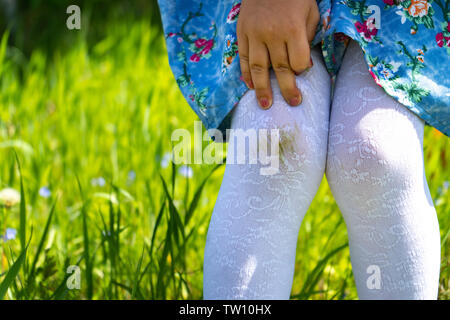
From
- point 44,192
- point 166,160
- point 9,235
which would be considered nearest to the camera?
point 9,235

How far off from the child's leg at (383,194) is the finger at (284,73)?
6 cm

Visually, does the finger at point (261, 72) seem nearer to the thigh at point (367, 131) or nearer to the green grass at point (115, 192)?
the thigh at point (367, 131)

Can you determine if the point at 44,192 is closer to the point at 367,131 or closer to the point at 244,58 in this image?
the point at 244,58

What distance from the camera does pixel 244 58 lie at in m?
0.71

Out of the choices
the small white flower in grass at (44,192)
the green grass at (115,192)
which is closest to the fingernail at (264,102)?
the green grass at (115,192)

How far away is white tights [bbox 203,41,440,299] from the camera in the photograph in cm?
64

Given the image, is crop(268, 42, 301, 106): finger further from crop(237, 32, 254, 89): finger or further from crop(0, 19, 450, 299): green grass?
crop(0, 19, 450, 299): green grass

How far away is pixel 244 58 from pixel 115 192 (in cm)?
72

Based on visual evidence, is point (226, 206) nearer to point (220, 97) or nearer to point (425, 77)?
point (220, 97)

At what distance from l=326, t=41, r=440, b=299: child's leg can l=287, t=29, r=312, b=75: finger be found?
3.0 inches

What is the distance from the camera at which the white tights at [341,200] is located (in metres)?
0.64

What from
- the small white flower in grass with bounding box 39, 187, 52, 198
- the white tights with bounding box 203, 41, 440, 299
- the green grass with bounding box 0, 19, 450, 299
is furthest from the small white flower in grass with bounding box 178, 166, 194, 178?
the white tights with bounding box 203, 41, 440, 299

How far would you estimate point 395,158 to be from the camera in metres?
0.64

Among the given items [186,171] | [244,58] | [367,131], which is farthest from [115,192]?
[367,131]
